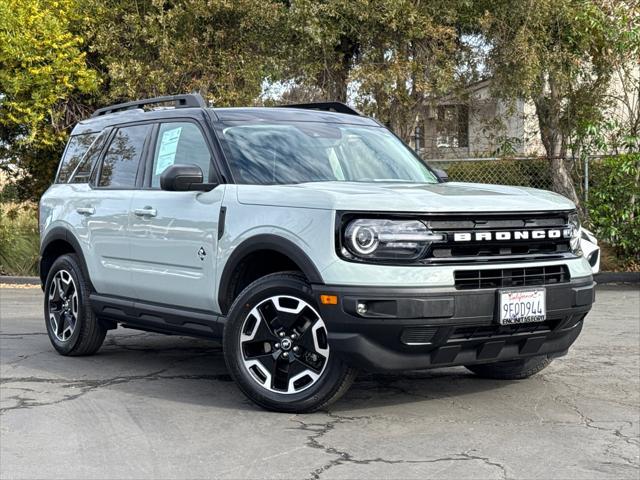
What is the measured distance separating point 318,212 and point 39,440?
2.05 m

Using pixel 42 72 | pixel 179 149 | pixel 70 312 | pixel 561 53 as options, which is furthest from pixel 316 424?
pixel 42 72

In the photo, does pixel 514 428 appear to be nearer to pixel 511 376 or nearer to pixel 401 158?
pixel 511 376

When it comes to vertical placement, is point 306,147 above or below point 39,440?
above

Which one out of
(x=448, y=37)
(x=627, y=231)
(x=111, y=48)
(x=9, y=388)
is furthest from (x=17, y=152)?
(x=9, y=388)

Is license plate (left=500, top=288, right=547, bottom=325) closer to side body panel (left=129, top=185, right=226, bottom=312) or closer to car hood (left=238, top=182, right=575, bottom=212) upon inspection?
car hood (left=238, top=182, right=575, bottom=212)

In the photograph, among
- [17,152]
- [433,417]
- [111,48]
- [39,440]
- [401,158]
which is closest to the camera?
[39,440]

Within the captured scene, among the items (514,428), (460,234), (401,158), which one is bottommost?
(514,428)

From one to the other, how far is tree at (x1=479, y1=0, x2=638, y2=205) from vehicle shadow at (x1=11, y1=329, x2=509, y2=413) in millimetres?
8574

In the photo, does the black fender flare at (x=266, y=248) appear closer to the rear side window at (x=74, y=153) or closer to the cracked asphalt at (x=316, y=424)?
the cracked asphalt at (x=316, y=424)

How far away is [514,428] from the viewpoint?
5656 millimetres

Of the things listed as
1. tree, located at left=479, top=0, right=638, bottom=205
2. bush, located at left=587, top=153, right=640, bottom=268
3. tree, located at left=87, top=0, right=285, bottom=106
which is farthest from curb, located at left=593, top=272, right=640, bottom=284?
tree, located at left=87, top=0, right=285, bottom=106

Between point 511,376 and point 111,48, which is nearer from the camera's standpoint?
point 511,376

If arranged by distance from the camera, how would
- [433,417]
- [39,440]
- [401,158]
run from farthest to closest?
[401,158]
[433,417]
[39,440]

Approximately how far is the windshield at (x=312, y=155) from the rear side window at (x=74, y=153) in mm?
2082
